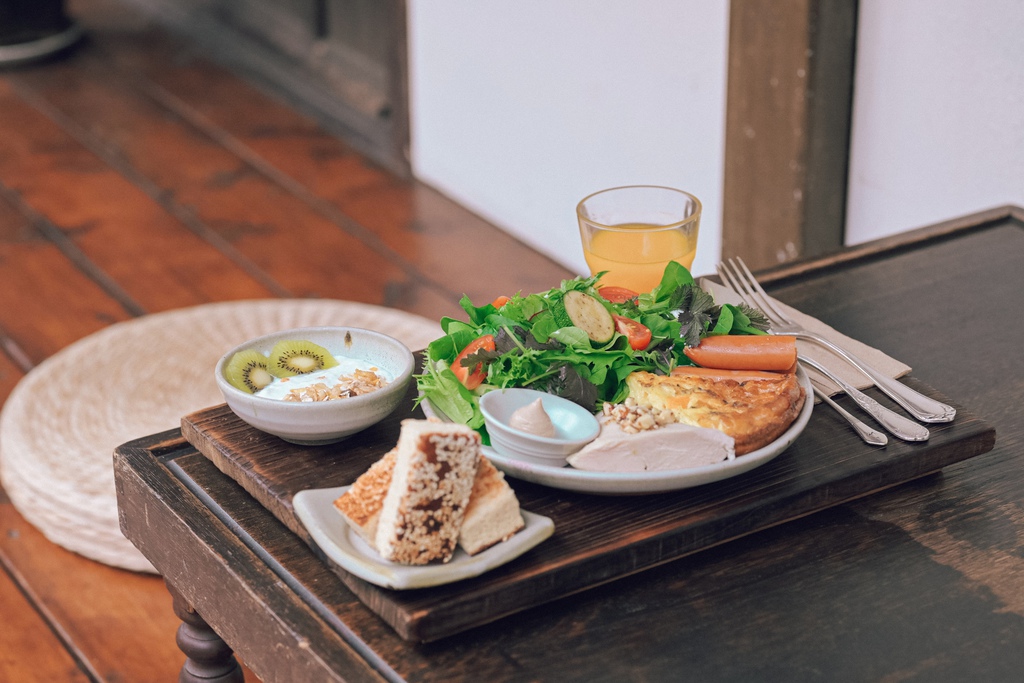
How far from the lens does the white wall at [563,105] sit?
2.04 meters

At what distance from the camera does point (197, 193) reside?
285 centimetres

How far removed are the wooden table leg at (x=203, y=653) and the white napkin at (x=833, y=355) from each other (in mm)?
489

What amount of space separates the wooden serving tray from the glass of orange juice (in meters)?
0.18

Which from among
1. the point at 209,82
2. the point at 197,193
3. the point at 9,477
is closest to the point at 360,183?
the point at 197,193

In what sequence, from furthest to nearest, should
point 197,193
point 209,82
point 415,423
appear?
point 209,82
point 197,193
point 415,423

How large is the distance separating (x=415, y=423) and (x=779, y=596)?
9.5 inches

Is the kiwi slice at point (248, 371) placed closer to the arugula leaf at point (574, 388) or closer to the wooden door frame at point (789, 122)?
the arugula leaf at point (574, 388)

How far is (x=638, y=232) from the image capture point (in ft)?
3.08

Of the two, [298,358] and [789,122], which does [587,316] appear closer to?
[298,358]

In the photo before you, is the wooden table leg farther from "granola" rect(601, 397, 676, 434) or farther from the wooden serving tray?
"granola" rect(601, 397, 676, 434)

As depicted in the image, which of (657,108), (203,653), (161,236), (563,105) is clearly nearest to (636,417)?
(203,653)

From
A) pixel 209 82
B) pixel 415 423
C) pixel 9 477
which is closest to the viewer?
pixel 415 423

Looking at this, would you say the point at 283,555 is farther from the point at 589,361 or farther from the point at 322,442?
the point at 589,361

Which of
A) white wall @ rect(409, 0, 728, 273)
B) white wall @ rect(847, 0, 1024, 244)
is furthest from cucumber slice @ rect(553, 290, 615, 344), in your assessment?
white wall @ rect(409, 0, 728, 273)
